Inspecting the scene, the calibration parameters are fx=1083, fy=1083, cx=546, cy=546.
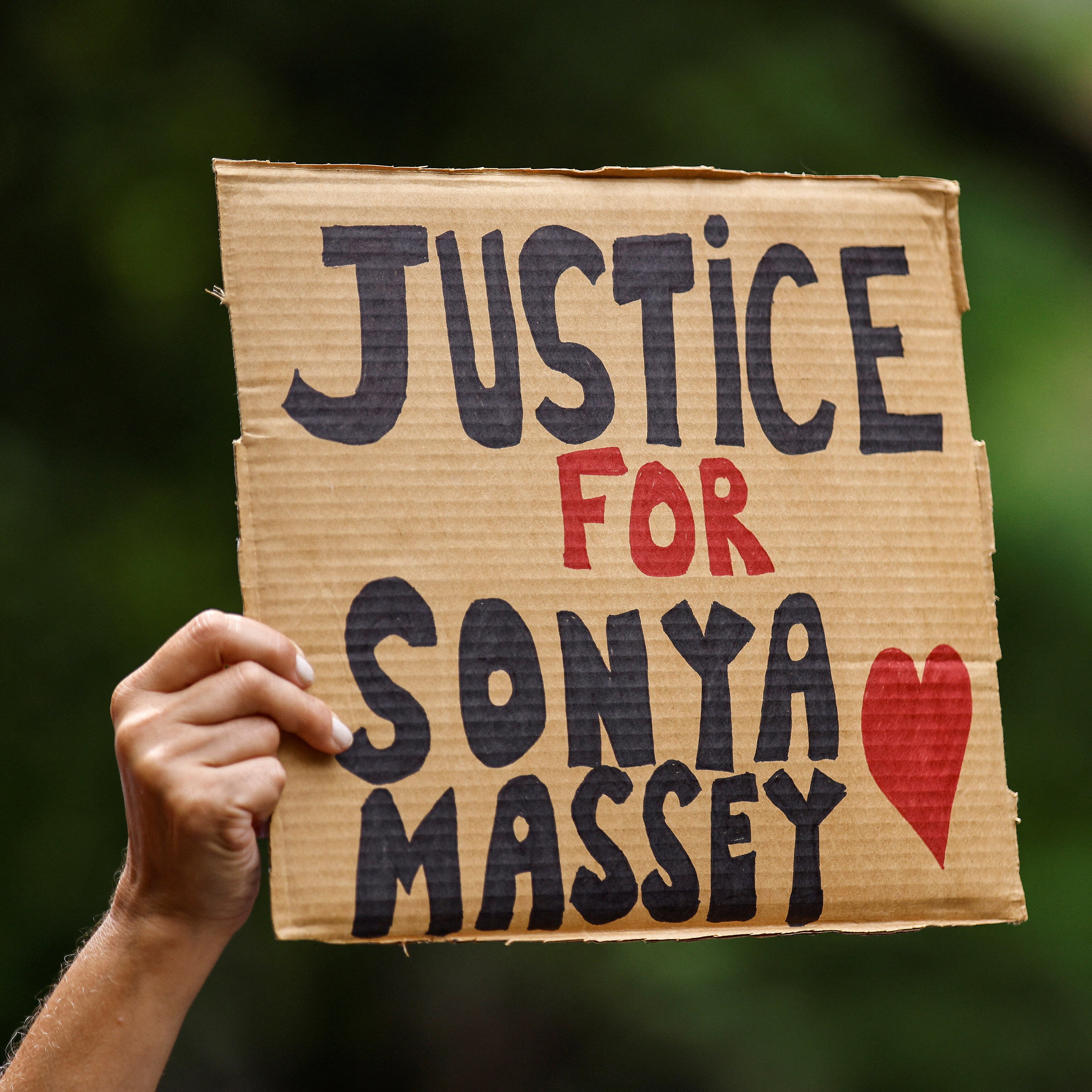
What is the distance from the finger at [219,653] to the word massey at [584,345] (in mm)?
178

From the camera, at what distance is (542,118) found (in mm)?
2389

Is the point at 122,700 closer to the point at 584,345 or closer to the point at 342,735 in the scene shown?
the point at 342,735

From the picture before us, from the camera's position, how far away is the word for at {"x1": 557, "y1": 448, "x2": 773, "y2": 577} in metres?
0.95

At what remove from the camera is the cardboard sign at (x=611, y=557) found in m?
0.90

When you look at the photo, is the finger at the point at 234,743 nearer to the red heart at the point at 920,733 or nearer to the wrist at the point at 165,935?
the wrist at the point at 165,935

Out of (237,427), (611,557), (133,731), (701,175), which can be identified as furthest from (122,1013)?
(237,427)

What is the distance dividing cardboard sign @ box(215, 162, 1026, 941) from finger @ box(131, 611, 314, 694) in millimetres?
22

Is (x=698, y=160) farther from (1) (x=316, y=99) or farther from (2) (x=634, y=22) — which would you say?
(1) (x=316, y=99)

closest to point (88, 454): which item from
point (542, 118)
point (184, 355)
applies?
point (184, 355)

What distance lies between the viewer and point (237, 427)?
238 centimetres

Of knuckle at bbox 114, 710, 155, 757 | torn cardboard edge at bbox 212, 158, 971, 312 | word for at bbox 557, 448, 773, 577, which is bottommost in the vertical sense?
knuckle at bbox 114, 710, 155, 757

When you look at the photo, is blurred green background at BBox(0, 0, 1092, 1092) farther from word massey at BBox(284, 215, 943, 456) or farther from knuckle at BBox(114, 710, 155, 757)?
knuckle at BBox(114, 710, 155, 757)

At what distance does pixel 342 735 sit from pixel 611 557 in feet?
0.90

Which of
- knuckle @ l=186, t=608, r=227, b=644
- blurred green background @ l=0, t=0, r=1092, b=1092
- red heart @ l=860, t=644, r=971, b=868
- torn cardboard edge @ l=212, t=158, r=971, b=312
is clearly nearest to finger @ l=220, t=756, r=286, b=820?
knuckle @ l=186, t=608, r=227, b=644
